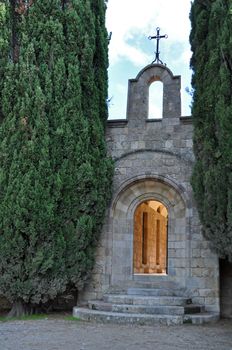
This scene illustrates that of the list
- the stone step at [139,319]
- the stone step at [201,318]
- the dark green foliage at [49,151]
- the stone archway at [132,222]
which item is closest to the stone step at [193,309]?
the stone step at [201,318]

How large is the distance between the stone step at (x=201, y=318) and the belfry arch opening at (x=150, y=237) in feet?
12.1

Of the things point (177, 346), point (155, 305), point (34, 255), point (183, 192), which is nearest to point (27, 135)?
point (34, 255)

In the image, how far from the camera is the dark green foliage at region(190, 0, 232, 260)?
7719 millimetres

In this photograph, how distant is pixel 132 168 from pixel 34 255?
2806 millimetres

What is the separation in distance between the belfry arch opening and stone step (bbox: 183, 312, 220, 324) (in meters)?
3.70

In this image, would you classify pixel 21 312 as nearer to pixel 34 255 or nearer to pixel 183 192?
pixel 34 255

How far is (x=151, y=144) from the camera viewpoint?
379 inches

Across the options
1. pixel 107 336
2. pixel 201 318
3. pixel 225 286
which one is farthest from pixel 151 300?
pixel 107 336

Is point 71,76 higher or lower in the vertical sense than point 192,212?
higher

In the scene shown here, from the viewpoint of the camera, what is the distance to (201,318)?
25.8ft

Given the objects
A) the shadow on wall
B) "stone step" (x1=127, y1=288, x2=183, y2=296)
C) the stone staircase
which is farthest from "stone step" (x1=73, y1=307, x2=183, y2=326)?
the shadow on wall

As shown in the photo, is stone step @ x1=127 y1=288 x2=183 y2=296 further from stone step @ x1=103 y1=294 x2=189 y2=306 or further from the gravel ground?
the gravel ground

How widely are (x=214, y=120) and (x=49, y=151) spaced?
309 cm

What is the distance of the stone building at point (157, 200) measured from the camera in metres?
8.84
